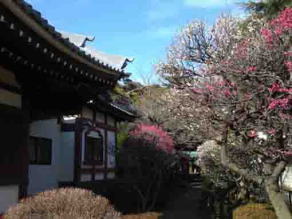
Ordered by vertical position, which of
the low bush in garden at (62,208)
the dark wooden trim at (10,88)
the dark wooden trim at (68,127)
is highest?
the dark wooden trim at (68,127)

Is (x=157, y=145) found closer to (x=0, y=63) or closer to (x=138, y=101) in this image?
(x=0, y=63)

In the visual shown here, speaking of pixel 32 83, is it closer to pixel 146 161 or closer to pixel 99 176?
pixel 146 161

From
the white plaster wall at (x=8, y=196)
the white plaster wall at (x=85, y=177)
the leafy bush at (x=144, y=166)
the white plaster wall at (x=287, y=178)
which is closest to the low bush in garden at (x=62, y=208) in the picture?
the white plaster wall at (x=8, y=196)

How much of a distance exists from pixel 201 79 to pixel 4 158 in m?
5.17

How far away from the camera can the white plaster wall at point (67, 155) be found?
73.0ft

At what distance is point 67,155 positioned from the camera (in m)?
22.6

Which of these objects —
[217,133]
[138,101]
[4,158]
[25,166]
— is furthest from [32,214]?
[138,101]

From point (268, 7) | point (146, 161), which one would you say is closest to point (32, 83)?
point (268, 7)

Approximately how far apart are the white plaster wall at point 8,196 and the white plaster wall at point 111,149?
578 inches

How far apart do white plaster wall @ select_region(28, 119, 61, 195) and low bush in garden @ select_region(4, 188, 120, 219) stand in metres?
8.39

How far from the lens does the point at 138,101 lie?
1620 inches

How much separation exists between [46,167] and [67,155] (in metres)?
3.20

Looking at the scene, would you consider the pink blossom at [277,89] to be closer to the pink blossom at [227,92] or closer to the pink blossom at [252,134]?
the pink blossom at [227,92]

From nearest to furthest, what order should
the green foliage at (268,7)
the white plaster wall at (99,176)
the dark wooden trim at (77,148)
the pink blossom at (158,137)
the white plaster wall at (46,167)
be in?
the white plaster wall at (46,167) < the green foliage at (268,7) < the dark wooden trim at (77,148) < the pink blossom at (158,137) < the white plaster wall at (99,176)
